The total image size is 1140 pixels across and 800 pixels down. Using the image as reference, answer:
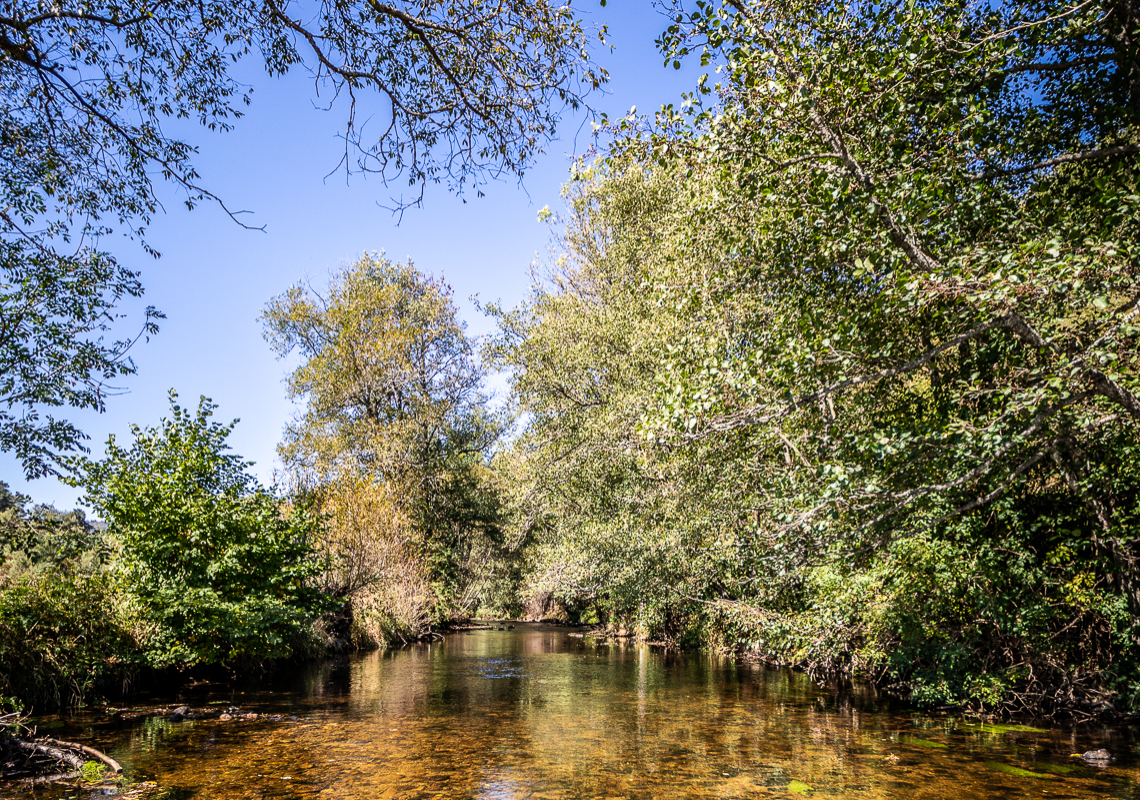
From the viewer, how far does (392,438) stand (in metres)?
25.2

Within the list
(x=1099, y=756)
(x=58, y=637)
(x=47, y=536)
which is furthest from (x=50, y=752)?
(x=1099, y=756)

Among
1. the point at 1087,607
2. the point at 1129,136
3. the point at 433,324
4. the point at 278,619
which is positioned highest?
the point at 433,324

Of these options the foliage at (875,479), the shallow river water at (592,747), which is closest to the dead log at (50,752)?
the shallow river water at (592,747)

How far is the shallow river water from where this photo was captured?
6629mm

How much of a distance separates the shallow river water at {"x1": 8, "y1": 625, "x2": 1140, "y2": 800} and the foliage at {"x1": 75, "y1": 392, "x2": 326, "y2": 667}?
119 cm

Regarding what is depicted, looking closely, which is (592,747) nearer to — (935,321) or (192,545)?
(935,321)

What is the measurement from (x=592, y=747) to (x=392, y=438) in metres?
18.4

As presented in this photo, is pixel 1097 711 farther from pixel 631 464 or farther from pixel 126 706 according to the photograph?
pixel 126 706

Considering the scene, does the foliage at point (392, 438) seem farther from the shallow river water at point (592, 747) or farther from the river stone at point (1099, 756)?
the river stone at point (1099, 756)

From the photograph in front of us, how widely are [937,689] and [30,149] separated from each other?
13418 millimetres

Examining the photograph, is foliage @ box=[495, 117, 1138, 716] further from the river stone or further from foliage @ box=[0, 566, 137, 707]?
foliage @ box=[0, 566, 137, 707]

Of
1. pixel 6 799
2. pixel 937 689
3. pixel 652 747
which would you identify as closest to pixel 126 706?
pixel 6 799

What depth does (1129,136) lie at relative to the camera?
855 centimetres

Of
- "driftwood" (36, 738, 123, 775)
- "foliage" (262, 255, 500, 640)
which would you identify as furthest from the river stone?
"foliage" (262, 255, 500, 640)
